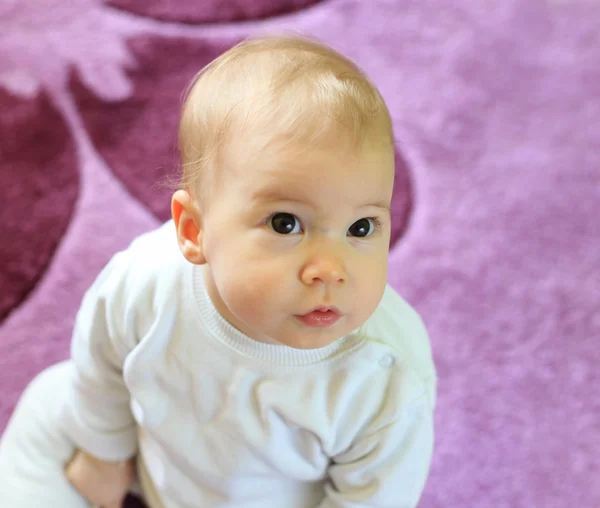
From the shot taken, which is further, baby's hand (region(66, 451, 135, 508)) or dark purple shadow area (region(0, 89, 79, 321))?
dark purple shadow area (region(0, 89, 79, 321))

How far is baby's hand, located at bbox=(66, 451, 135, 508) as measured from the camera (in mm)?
776

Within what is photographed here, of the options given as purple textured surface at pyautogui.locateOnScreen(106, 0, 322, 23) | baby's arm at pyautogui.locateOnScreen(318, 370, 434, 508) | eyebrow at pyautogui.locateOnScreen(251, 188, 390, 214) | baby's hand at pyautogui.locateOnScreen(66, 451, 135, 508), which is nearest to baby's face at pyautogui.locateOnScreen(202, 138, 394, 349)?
eyebrow at pyautogui.locateOnScreen(251, 188, 390, 214)

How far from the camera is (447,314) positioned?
3.33ft

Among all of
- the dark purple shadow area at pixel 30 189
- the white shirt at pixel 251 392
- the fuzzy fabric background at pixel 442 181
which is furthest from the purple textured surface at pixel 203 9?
the white shirt at pixel 251 392

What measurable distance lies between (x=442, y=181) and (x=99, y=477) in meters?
0.67

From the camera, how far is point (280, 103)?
19.8 inches

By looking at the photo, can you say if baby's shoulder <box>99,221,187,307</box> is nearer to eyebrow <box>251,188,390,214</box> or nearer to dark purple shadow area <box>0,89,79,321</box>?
eyebrow <box>251,188,390,214</box>

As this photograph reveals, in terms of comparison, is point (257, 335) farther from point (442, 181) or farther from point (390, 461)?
point (442, 181)

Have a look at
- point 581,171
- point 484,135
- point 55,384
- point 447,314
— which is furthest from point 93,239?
point 581,171

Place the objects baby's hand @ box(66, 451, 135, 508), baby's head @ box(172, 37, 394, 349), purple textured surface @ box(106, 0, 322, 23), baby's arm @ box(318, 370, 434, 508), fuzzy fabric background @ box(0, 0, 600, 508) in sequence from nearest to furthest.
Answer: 1. baby's head @ box(172, 37, 394, 349)
2. baby's arm @ box(318, 370, 434, 508)
3. baby's hand @ box(66, 451, 135, 508)
4. fuzzy fabric background @ box(0, 0, 600, 508)
5. purple textured surface @ box(106, 0, 322, 23)

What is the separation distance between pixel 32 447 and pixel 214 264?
1.30 ft

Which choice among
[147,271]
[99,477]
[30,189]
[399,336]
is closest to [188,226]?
[147,271]

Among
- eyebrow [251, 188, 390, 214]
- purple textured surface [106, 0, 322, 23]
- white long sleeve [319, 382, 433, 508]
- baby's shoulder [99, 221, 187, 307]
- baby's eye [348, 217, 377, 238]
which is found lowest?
white long sleeve [319, 382, 433, 508]

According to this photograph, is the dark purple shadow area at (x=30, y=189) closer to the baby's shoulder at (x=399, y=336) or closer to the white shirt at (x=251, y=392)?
the white shirt at (x=251, y=392)
